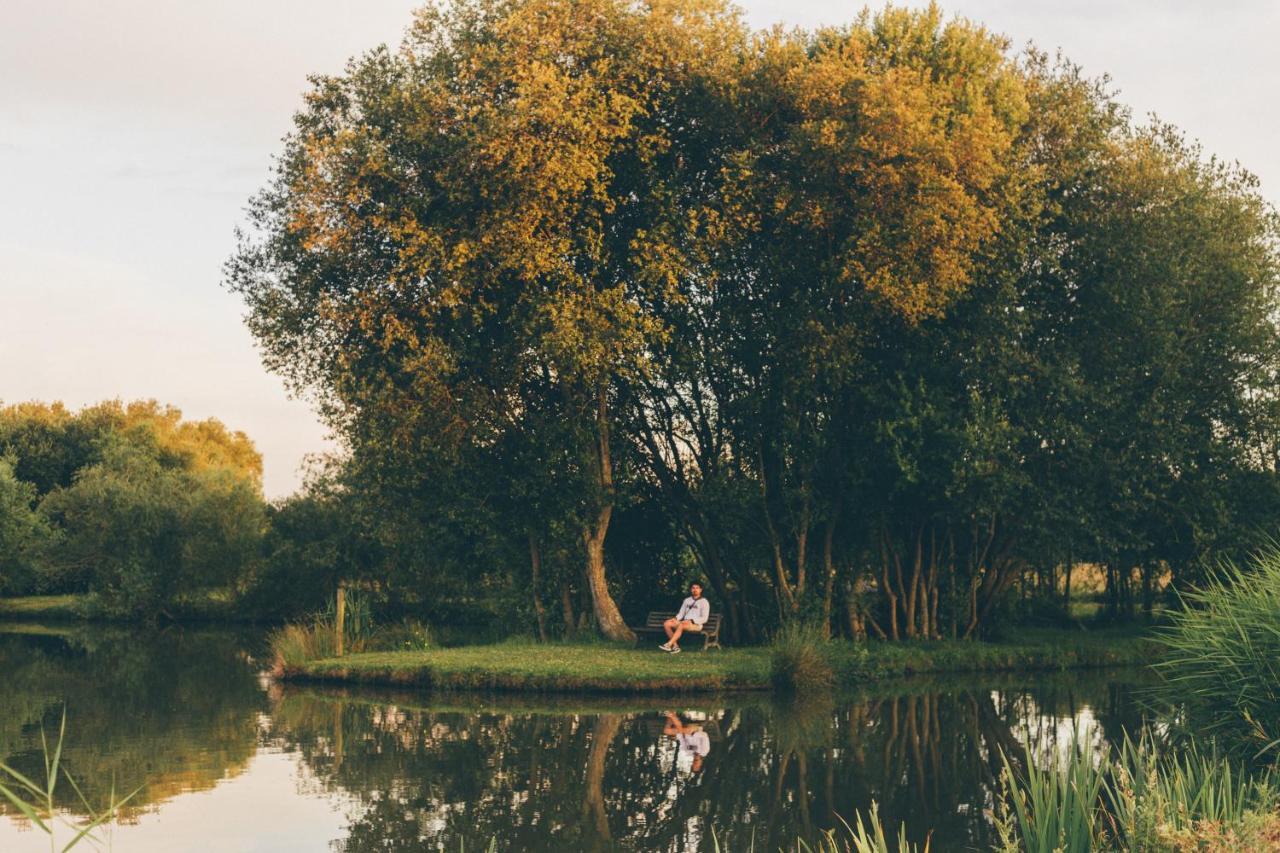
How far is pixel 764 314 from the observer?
27.0 metres

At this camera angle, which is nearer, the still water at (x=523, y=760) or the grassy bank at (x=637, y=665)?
the still water at (x=523, y=760)

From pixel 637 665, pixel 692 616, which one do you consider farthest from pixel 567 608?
pixel 637 665

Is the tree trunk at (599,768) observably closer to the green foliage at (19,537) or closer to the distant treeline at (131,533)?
the distant treeline at (131,533)

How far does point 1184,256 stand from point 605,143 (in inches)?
556

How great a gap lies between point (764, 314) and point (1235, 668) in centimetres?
1690

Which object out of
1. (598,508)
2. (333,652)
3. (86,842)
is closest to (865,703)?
(598,508)

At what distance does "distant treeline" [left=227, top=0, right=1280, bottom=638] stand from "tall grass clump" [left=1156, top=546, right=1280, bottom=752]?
532 inches

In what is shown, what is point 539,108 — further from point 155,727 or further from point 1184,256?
point 1184,256

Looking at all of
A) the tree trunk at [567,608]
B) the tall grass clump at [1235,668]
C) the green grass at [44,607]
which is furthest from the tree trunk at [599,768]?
the green grass at [44,607]

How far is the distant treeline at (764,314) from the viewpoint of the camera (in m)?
24.3

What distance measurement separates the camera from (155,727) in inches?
706

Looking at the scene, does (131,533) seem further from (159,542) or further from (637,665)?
(637,665)

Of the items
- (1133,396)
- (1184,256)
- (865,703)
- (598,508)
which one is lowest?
(865,703)

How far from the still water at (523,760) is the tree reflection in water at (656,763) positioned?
40mm
